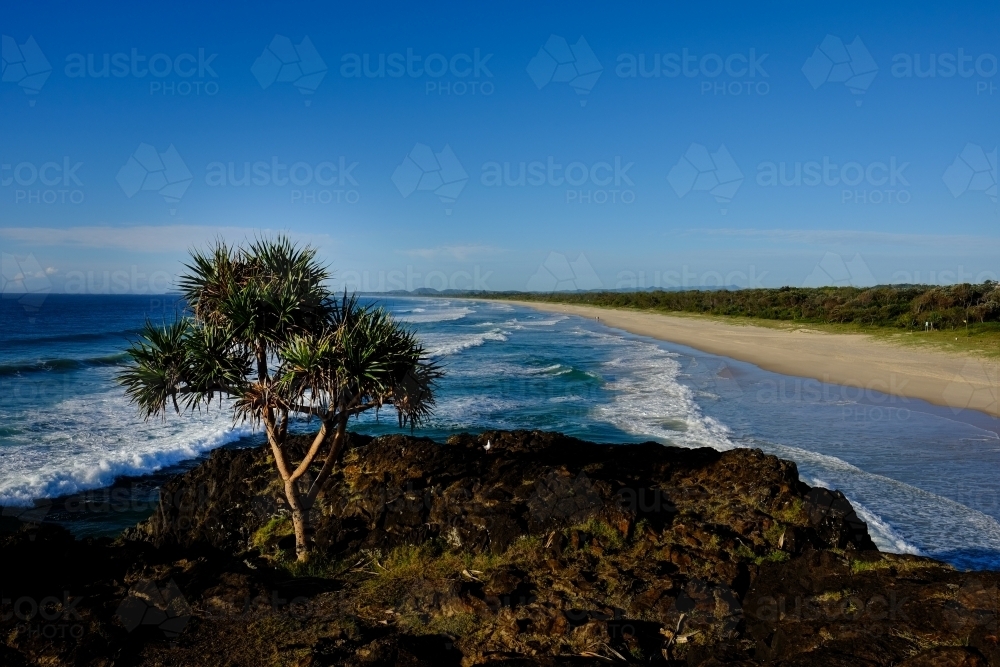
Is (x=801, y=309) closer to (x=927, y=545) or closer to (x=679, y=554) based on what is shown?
(x=927, y=545)

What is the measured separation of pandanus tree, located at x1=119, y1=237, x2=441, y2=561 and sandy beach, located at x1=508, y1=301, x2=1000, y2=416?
69.8ft

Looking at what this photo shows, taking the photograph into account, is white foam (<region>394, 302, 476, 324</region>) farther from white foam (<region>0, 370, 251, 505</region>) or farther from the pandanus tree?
the pandanus tree

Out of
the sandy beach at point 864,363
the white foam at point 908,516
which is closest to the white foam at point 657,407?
the white foam at point 908,516

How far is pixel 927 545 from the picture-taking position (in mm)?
10305

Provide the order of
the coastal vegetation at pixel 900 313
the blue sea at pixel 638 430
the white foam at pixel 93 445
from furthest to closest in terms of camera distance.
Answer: the coastal vegetation at pixel 900 313
the white foam at pixel 93 445
the blue sea at pixel 638 430

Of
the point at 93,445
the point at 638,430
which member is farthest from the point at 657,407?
the point at 93,445

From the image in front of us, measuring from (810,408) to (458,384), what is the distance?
1409 centimetres

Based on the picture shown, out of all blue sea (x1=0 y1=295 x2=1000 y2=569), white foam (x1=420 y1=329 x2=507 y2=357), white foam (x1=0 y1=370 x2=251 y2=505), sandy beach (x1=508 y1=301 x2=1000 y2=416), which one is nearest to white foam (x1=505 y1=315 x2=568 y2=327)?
white foam (x1=420 y1=329 x2=507 y2=357)

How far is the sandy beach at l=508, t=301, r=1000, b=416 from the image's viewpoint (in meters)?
24.1

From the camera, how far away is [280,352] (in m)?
8.13

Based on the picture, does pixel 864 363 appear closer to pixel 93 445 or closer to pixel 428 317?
pixel 93 445

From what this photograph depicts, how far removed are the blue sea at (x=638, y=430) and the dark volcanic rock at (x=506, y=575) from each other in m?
3.05

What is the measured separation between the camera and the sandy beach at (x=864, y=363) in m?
24.1

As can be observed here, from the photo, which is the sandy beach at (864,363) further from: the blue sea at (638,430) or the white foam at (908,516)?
the white foam at (908,516)
